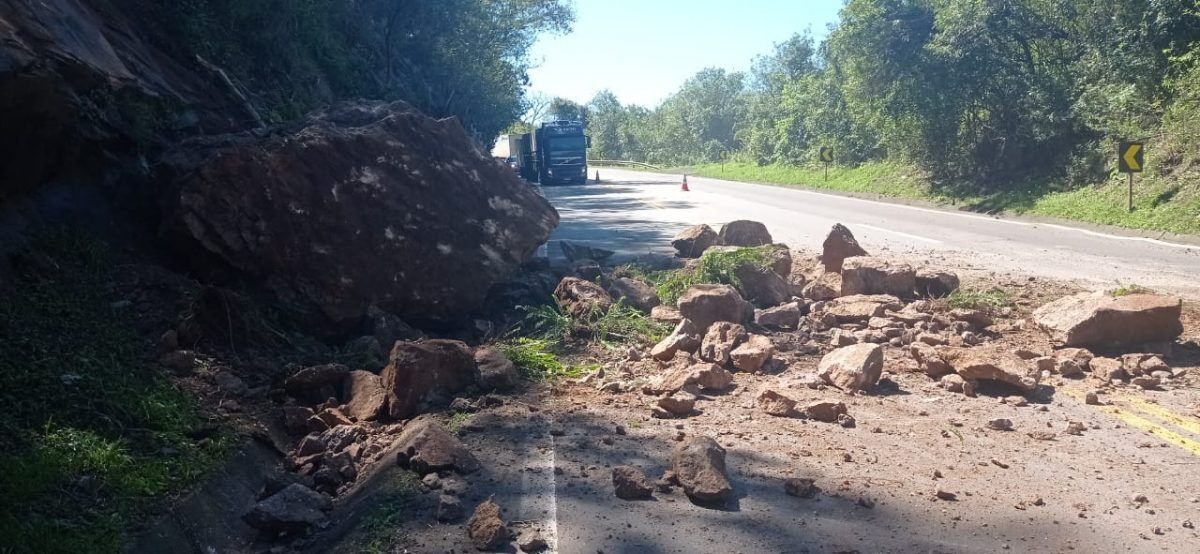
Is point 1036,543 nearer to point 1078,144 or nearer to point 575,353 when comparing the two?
point 575,353

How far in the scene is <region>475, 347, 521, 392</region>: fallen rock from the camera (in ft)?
20.6

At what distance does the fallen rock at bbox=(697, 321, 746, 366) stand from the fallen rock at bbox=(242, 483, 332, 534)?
11.0 feet

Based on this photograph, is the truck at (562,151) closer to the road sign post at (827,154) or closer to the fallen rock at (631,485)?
the road sign post at (827,154)

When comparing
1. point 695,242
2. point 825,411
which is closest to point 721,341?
point 825,411

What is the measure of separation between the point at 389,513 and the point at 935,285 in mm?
6467

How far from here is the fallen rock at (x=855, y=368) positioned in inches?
244

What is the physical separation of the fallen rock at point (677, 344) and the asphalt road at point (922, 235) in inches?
218

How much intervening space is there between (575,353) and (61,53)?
4.19 m

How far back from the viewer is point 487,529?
3.90 m

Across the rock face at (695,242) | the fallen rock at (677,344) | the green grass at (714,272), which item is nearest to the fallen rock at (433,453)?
the fallen rock at (677,344)

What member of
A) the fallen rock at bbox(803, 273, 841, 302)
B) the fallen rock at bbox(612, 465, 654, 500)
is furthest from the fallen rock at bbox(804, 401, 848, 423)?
the fallen rock at bbox(803, 273, 841, 302)

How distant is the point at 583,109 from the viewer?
99625mm

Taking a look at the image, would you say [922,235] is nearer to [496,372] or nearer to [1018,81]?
[1018,81]

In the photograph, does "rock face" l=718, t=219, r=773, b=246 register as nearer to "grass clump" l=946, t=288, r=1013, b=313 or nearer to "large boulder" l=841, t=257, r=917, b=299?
"large boulder" l=841, t=257, r=917, b=299
